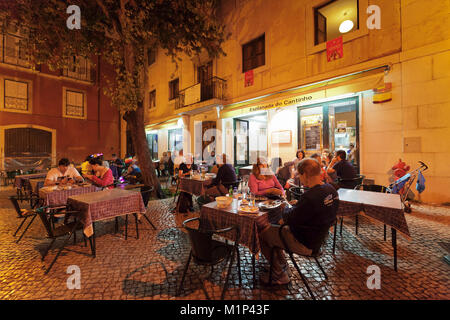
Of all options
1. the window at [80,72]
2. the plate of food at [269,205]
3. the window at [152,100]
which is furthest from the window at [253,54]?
the window at [80,72]

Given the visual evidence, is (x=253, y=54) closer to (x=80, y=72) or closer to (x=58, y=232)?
(x=58, y=232)

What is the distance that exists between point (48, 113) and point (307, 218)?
2111cm

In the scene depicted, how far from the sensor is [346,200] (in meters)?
3.20

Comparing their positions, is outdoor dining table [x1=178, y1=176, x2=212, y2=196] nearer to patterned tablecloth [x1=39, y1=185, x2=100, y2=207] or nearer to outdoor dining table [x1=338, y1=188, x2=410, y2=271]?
patterned tablecloth [x1=39, y1=185, x2=100, y2=207]

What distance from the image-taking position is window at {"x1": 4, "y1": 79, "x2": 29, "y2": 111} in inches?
575

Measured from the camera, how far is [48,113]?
16.3 metres

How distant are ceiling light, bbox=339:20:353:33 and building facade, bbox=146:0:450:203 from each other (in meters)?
0.07

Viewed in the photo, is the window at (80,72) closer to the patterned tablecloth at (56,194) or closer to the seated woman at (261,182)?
the patterned tablecloth at (56,194)

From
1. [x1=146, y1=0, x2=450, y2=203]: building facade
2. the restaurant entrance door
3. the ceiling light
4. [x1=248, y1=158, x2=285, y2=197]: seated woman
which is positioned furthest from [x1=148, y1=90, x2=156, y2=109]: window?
[x1=248, y1=158, x2=285, y2=197]: seated woman

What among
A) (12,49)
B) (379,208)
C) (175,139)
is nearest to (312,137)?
(379,208)

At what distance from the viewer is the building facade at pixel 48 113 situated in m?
14.5

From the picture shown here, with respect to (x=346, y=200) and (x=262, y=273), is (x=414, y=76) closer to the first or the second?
(x=346, y=200)
